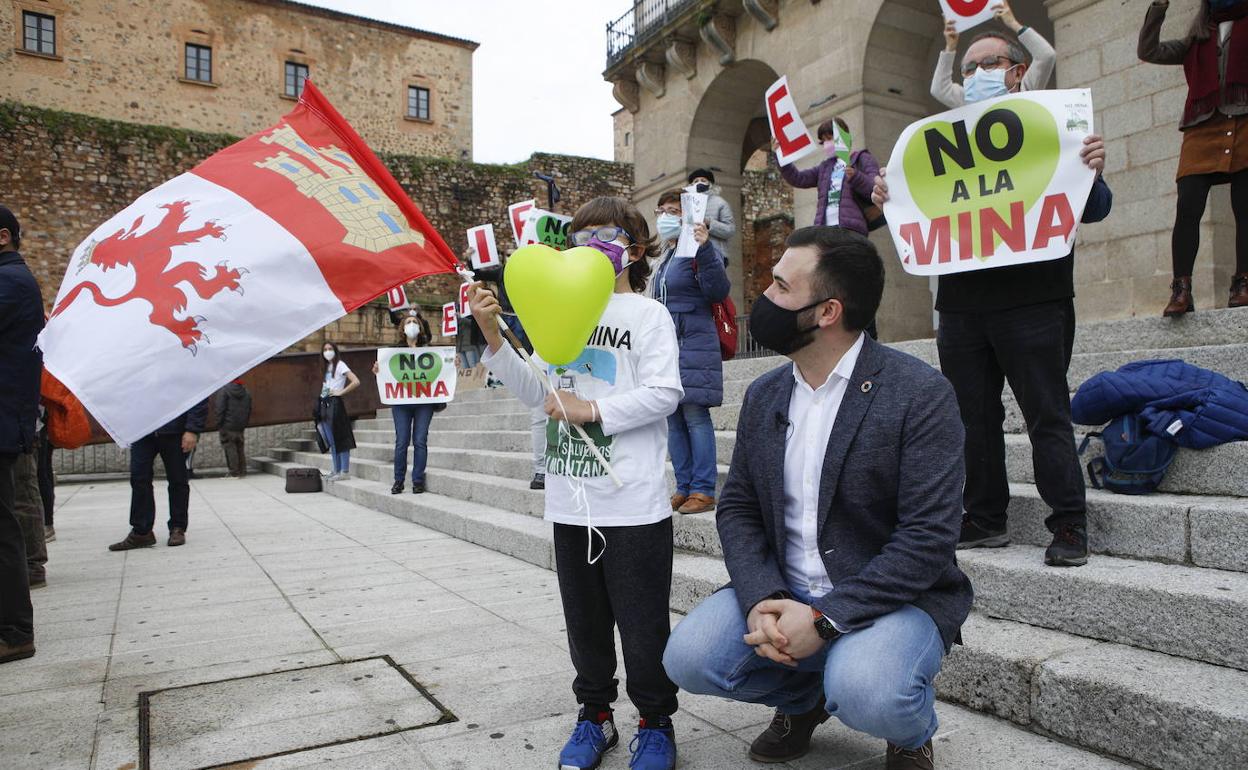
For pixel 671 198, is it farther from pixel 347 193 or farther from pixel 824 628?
pixel 824 628

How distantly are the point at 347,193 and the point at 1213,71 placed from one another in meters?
4.26

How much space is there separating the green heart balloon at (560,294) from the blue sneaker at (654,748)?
1.16m

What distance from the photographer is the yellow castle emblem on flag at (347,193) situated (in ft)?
9.70

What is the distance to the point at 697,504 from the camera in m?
4.76

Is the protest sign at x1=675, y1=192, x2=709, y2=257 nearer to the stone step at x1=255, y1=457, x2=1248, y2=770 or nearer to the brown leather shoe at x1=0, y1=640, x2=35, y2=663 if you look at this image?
the stone step at x1=255, y1=457, x2=1248, y2=770

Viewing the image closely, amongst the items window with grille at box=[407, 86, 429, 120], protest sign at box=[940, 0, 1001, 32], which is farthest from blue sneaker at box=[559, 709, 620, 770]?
window with grille at box=[407, 86, 429, 120]

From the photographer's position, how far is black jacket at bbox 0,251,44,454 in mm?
3953

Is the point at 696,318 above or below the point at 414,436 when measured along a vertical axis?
above

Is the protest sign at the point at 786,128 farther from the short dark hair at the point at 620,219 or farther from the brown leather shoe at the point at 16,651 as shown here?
the brown leather shoe at the point at 16,651

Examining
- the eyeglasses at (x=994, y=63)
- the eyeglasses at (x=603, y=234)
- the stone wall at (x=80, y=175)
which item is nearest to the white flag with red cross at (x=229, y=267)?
the eyeglasses at (x=603, y=234)

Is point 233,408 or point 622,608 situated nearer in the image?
point 622,608

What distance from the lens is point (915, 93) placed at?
431 inches

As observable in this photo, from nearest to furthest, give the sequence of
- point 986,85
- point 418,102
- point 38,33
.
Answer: point 986,85, point 38,33, point 418,102

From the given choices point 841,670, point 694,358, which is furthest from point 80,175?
point 841,670
